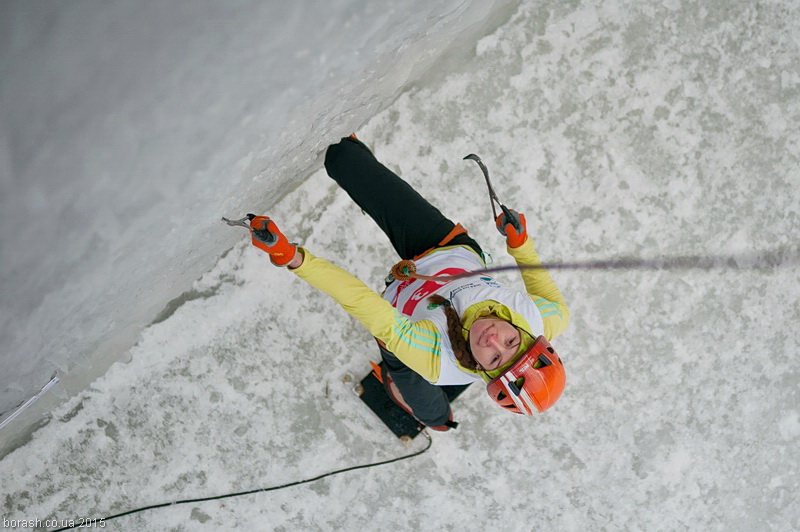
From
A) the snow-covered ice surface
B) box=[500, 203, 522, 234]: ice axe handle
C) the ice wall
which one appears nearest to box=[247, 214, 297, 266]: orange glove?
the ice wall

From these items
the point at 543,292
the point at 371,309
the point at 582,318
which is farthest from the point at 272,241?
the point at 582,318

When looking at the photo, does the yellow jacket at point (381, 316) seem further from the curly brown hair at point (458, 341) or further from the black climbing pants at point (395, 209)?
the black climbing pants at point (395, 209)

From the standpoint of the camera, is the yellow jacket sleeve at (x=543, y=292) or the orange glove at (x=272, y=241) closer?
the orange glove at (x=272, y=241)

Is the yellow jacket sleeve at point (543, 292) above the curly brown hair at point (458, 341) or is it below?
below

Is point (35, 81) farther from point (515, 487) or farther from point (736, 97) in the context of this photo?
point (736, 97)

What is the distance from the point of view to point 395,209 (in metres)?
2.02

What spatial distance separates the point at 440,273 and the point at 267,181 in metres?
0.67

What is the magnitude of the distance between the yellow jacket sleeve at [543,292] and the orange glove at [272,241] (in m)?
0.75

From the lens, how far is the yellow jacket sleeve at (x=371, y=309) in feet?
5.27

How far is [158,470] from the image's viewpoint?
7.72ft

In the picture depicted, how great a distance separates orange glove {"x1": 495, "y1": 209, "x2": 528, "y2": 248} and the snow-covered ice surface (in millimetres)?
612

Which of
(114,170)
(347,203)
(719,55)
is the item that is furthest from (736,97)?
(114,170)

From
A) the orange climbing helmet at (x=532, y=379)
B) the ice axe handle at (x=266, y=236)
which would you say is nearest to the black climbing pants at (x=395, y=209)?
the orange climbing helmet at (x=532, y=379)

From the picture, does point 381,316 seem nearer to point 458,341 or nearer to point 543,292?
point 458,341
